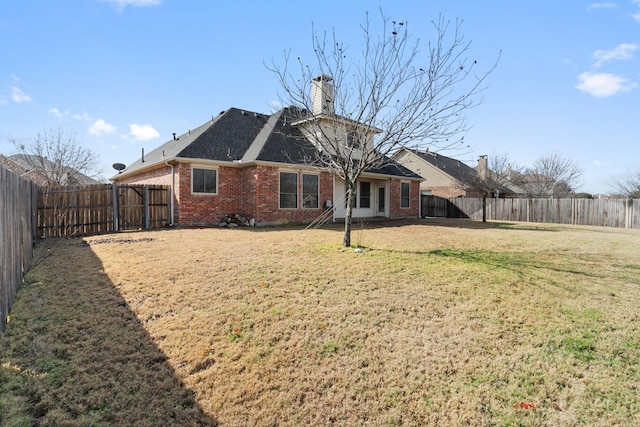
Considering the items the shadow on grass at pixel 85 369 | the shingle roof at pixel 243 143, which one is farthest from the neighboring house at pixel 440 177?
the shadow on grass at pixel 85 369

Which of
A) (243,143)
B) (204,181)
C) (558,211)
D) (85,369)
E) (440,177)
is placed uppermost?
(243,143)

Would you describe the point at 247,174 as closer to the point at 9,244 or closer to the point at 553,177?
the point at 9,244

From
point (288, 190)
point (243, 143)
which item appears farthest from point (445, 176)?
point (243, 143)

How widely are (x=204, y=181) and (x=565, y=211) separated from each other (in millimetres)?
20955

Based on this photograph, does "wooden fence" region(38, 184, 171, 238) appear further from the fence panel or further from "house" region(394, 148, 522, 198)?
the fence panel

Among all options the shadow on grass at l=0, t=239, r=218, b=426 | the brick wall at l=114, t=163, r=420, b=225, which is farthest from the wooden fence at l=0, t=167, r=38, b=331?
the brick wall at l=114, t=163, r=420, b=225

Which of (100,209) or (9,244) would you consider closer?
(9,244)

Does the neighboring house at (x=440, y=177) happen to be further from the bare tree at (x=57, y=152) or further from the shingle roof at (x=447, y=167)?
the bare tree at (x=57, y=152)

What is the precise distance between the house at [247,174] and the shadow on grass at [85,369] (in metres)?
8.67

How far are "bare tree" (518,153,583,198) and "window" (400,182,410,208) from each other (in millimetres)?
14993

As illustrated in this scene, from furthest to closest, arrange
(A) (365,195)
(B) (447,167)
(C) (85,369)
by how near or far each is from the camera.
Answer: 1. (B) (447,167)
2. (A) (365,195)
3. (C) (85,369)

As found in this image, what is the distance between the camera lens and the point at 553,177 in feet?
97.1

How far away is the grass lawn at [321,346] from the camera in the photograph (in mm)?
2639

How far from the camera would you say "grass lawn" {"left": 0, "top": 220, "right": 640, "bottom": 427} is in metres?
2.64
